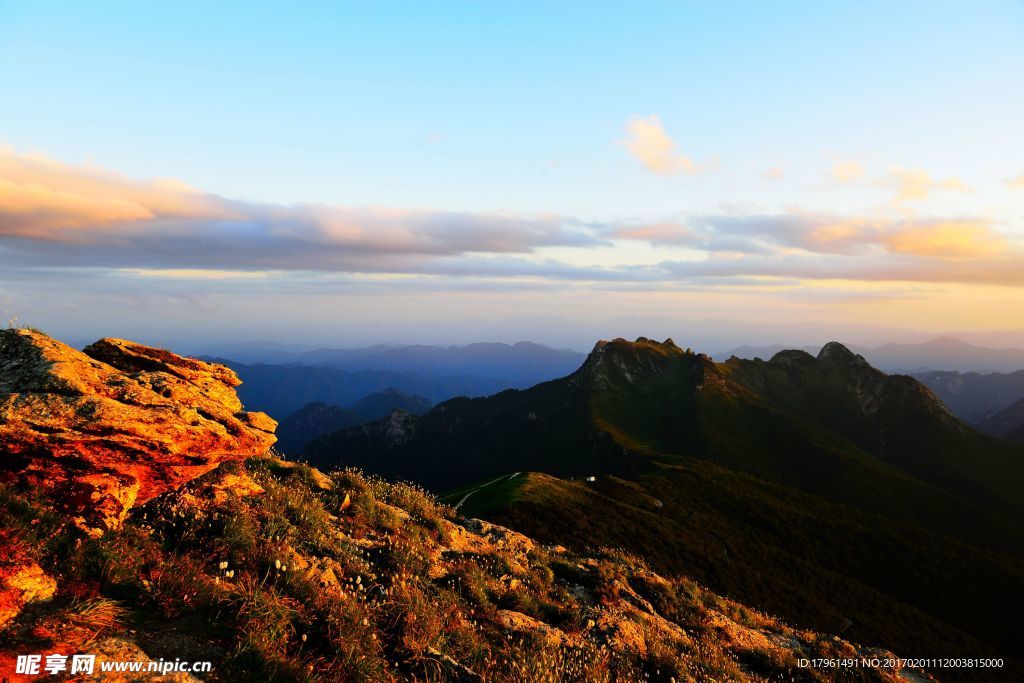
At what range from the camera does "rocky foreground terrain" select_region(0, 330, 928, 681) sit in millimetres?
6053

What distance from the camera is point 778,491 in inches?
3548

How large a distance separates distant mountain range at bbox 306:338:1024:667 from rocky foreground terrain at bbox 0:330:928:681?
28.1 metres

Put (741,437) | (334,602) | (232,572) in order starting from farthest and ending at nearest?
(741,437) < (334,602) < (232,572)

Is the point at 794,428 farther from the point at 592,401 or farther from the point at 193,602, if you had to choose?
the point at 193,602

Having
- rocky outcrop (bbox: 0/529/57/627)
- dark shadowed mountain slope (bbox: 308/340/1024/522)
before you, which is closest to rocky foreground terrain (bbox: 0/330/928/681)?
rocky outcrop (bbox: 0/529/57/627)

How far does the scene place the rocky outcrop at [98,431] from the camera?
25.5 feet

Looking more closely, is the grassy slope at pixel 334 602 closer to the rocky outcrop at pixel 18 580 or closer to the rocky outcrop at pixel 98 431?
the rocky outcrop at pixel 18 580

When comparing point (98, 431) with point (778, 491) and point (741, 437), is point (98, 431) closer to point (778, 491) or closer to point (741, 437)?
point (778, 491)

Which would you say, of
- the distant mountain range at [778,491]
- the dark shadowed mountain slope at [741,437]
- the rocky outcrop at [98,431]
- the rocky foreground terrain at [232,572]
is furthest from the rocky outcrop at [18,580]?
the dark shadowed mountain slope at [741,437]

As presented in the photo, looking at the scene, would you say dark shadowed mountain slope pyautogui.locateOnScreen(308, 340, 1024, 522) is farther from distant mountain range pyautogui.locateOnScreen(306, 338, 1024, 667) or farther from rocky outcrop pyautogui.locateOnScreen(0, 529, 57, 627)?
rocky outcrop pyautogui.locateOnScreen(0, 529, 57, 627)

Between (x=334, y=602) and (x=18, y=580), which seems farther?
(x=334, y=602)

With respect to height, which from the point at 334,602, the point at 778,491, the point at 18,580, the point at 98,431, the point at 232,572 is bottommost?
the point at 778,491

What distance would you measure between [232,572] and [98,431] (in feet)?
12.8

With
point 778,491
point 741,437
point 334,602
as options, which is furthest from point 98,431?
point 741,437
